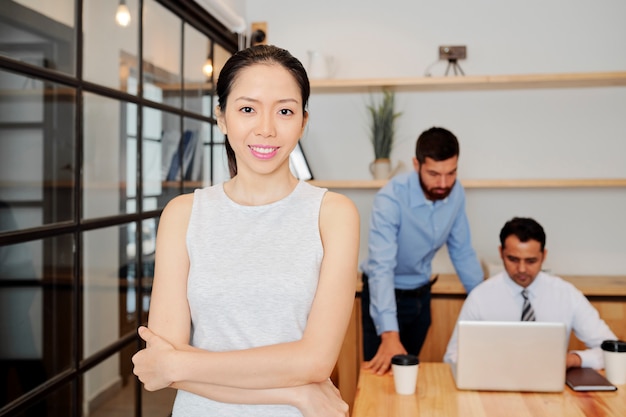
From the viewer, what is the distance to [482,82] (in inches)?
146

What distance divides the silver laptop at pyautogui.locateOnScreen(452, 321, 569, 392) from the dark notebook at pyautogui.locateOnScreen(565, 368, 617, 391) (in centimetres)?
7

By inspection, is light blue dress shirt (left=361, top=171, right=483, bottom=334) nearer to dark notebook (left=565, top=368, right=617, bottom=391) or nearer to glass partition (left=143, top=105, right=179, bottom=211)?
dark notebook (left=565, top=368, right=617, bottom=391)

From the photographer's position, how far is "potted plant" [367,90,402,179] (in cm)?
389

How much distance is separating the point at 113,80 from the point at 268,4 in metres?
2.01

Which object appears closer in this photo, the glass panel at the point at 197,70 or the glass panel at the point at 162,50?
the glass panel at the point at 162,50

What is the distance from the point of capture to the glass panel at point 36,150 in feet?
5.49

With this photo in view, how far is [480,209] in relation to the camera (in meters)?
4.00

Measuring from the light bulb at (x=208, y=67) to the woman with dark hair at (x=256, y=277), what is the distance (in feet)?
7.42

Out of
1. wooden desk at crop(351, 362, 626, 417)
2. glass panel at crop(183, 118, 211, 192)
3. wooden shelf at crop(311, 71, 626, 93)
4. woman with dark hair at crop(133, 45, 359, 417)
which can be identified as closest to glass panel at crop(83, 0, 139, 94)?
glass panel at crop(183, 118, 211, 192)

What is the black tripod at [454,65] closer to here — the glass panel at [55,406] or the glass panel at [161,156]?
the glass panel at [161,156]

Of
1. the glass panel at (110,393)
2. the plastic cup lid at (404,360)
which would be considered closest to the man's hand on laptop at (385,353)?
the plastic cup lid at (404,360)

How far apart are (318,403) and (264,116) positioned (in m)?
0.49

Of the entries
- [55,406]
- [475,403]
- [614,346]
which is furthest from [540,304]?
[55,406]

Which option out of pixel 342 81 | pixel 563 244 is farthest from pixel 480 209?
pixel 342 81
